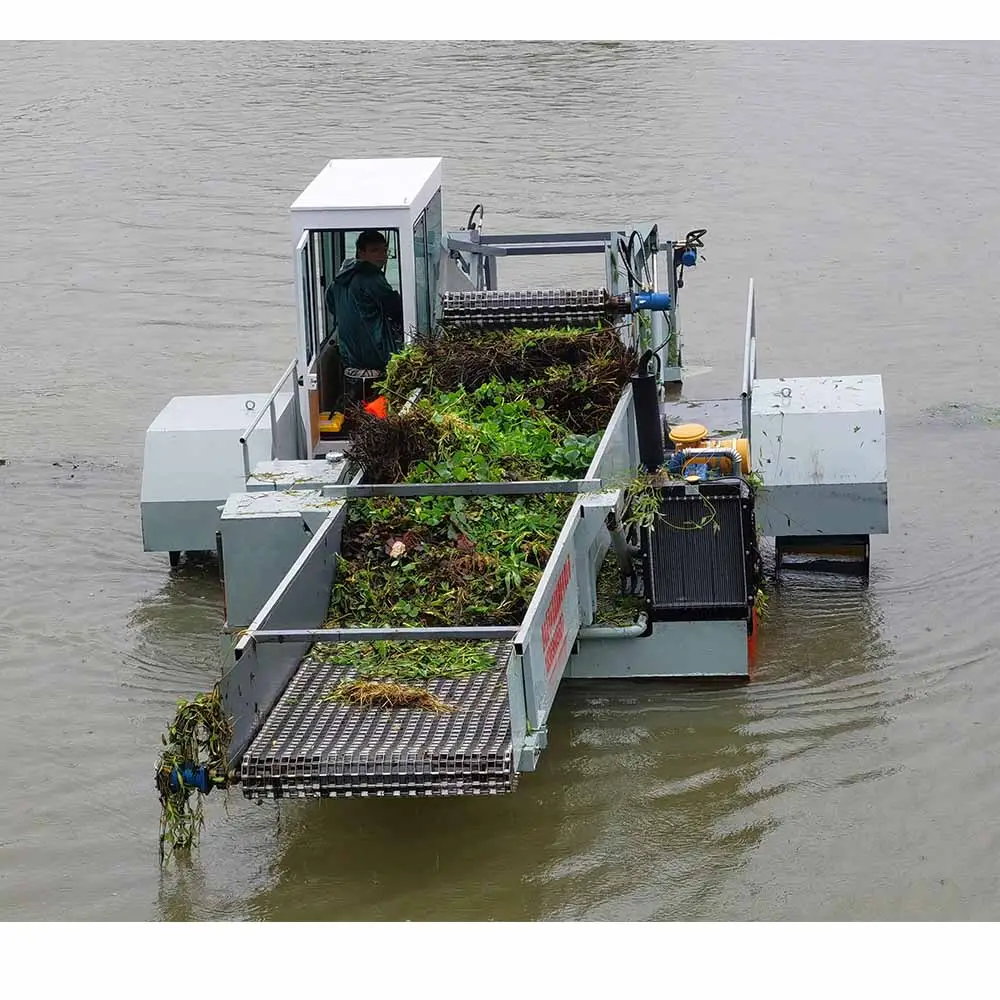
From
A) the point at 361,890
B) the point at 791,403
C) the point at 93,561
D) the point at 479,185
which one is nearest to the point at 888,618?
the point at 791,403

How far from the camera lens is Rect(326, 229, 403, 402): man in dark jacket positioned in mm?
10242

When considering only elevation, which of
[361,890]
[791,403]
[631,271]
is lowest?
[361,890]

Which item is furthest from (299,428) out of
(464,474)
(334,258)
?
(464,474)

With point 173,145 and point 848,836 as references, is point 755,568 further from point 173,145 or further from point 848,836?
point 173,145

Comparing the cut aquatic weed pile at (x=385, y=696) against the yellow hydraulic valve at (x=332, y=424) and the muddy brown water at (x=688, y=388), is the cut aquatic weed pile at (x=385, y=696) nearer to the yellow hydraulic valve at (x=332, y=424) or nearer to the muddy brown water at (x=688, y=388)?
the muddy brown water at (x=688, y=388)

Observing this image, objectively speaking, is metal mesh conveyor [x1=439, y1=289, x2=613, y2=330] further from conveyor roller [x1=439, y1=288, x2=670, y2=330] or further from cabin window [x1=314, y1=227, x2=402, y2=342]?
cabin window [x1=314, y1=227, x2=402, y2=342]

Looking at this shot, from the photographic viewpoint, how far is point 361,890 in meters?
7.14

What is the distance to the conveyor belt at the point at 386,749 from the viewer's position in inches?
255

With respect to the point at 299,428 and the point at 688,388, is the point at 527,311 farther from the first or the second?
the point at 688,388

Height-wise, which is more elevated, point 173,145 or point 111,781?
point 173,145

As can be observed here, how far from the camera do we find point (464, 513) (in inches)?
324

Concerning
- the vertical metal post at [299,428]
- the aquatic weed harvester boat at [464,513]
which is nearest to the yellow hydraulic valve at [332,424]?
the aquatic weed harvester boat at [464,513]

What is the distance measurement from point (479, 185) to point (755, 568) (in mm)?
13030

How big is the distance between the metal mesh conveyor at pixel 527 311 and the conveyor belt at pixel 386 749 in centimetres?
333
